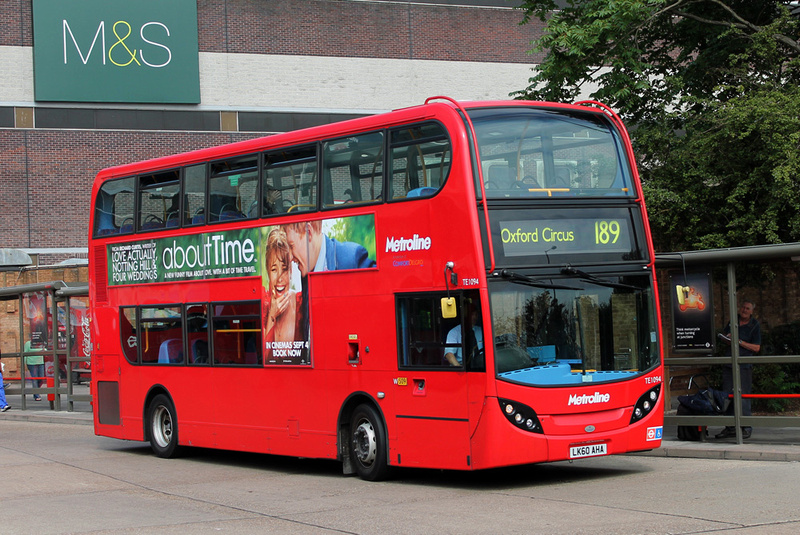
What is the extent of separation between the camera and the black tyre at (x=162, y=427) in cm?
1586

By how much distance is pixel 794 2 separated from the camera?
21.8 meters

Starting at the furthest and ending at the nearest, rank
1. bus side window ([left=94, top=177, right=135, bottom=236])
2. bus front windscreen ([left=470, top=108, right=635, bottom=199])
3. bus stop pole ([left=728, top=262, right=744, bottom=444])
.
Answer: bus side window ([left=94, top=177, right=135, bottom=236]) < bus stop pole ([left=728, top=262, right=744, bottom=444]) < bus front windscreen ([left=470, top=108, right=635, bottom=199])

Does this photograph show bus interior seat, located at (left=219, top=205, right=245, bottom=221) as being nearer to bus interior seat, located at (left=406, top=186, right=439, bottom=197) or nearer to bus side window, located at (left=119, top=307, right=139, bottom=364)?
bus side window, located at (left=119, top=307, right=139, bottom=364)

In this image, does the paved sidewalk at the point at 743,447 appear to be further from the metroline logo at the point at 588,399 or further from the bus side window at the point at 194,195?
the bus side window at the point at 194,195

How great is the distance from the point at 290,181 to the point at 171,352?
3.88m

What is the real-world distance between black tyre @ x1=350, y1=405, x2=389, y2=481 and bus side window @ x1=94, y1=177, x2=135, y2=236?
5781 mm

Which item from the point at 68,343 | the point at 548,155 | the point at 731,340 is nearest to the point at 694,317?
the point at 731,340

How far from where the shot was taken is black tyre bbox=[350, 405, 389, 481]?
1202 cm

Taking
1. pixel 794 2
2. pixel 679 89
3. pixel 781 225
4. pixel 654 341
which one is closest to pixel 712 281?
pixel 654 341

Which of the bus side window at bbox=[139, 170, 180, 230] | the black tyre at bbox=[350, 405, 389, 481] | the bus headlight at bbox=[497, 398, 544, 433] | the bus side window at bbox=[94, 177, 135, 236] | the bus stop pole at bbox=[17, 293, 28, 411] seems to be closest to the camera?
the bus headlight at bbox=[497, 398, 544, 433]

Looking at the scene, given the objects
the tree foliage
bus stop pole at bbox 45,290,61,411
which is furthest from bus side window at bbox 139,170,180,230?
bus stop pole at bbox 45,290,61,411

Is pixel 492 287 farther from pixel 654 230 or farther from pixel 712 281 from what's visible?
pixel 654 230

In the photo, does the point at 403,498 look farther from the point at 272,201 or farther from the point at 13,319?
the point at 13,319

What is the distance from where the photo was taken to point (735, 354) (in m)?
13.8
